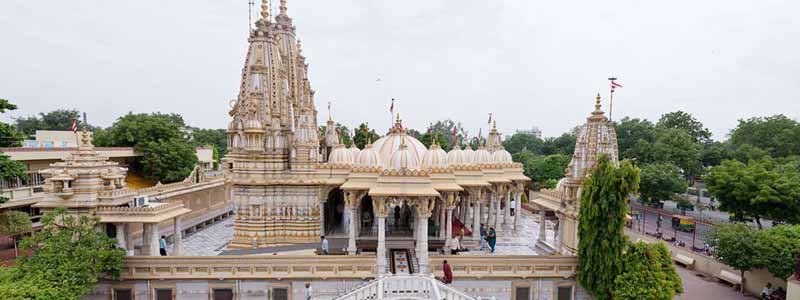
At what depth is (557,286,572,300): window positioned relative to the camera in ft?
55.3

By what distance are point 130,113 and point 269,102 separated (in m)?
33.5

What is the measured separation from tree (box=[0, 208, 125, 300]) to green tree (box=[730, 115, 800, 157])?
63.0 m

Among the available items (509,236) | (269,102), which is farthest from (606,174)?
(269,102)

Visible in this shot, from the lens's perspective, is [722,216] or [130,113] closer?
[722,216]

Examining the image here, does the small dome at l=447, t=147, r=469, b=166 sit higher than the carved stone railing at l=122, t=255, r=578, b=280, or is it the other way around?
the small dome at l=447, t=147, r=469, b=166

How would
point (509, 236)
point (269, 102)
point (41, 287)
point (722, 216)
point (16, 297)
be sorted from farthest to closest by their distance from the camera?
1. point (722, 216)
2. point (509, 236)
3. point (269, 102)
4. point (41, 287)
5. point (16, 297)

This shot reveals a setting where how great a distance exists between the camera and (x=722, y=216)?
1368 inches

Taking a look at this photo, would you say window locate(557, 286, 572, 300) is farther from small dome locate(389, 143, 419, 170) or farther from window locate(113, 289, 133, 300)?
window locate(113, 289, 133, 300)

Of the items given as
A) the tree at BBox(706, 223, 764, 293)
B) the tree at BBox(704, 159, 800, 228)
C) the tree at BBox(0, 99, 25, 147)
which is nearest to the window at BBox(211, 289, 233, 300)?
the tree at BBox(0, 99, 25, 147)

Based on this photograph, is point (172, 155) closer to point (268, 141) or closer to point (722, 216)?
point (268, 141)

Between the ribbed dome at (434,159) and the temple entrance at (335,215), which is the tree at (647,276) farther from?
the temple entrance at (335,215)

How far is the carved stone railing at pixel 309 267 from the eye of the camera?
16.0m

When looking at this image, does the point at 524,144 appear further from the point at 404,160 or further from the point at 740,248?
the point at 404,160

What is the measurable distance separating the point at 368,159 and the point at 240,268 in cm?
890
